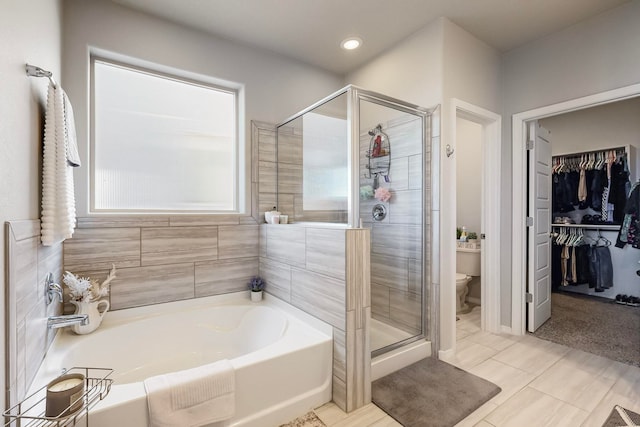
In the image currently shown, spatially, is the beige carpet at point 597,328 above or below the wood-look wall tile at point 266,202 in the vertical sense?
below

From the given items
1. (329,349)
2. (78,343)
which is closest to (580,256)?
(329,349)

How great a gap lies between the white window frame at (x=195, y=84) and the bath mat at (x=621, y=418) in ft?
9.19

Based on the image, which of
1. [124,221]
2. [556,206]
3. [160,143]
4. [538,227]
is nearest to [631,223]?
[556,206]

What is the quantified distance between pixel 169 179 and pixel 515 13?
9.92 feet

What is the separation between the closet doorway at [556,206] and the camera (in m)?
2.78

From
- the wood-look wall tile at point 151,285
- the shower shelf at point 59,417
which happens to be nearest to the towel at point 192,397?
the shower shelf at point 59,417

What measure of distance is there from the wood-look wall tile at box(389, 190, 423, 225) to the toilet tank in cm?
142

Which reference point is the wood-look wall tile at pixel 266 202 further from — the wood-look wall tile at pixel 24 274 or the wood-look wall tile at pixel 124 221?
the wood-look wall tile at pixel 24 274

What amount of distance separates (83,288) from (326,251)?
5.12ft

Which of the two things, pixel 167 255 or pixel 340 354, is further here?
pixel 167 255

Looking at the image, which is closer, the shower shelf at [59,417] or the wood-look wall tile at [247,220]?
the shower shelf at [59,417]

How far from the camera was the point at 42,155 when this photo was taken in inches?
59.3

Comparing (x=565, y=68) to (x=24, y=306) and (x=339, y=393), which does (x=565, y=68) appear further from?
(x=24, y=306)

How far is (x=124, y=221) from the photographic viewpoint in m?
2.20
